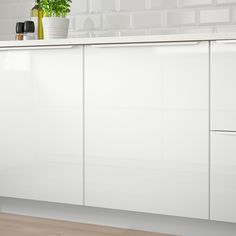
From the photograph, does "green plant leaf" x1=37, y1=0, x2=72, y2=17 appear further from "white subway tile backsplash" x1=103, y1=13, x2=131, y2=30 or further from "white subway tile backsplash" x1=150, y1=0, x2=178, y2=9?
"white subway tile backsplash" x1=150, y1=0, x2=178, y2=9

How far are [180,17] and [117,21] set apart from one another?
0.41 meters

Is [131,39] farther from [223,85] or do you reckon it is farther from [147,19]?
[147,19]

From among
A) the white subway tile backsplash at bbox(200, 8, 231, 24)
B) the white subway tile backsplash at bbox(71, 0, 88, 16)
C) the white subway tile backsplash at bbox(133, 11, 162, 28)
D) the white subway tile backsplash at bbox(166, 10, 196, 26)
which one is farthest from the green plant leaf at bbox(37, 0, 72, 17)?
the white subway tile backsplash at bbox(200, 8, 231, 24)

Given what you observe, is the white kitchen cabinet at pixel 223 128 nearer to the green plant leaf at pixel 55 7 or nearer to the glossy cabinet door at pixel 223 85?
the glossy cabinet door at pixel 223 85

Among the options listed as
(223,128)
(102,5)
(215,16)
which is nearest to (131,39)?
(223,128)

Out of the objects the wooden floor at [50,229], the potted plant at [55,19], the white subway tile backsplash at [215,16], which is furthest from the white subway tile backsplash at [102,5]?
the wooden floor at [50,229]

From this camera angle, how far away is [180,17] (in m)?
3.16

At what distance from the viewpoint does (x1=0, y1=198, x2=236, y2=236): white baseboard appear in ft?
8.63

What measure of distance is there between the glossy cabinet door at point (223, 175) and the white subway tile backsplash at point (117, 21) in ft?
3.69

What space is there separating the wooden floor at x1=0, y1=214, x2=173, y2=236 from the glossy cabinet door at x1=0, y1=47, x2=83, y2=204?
0.13 metres

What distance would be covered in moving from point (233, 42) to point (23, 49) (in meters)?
1.14

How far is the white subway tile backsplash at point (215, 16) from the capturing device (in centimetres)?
306

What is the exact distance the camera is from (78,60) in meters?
2.75

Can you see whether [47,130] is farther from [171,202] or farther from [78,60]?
[171,202]
